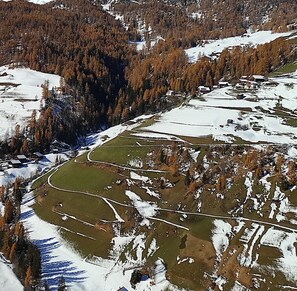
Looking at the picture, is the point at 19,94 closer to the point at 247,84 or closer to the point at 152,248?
the point at 247,84

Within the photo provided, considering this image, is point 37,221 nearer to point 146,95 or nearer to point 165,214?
point 165,214

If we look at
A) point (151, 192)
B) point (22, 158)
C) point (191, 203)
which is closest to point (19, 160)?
point (22, 158)

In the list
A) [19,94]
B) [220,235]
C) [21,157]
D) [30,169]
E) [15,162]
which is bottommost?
[220,235]

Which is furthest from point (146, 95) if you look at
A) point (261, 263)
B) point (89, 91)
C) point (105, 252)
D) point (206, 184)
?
point (261, 263)

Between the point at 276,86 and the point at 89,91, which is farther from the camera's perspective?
the point at 89,91

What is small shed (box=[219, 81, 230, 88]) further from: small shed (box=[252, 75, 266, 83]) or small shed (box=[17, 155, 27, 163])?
small shed (box=[17, 155, 27, 163])
